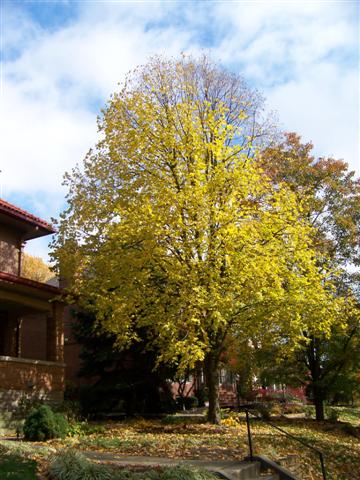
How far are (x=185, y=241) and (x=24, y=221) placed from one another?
9.16 m

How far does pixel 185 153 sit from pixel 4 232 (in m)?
9.21

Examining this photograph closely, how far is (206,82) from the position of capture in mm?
18859

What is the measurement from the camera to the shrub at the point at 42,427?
11930 mm

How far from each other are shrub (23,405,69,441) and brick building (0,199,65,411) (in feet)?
11.0

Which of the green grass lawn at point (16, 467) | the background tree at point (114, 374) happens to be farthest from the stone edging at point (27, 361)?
the green grass lawn at point (16, 467)

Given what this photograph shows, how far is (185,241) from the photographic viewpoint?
13742mm

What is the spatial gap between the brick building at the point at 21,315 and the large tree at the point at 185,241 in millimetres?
2052

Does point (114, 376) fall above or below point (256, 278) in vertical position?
below

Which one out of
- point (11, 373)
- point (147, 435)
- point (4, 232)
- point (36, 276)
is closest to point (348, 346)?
point (147, 435)

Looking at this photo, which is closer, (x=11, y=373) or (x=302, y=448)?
(x=302, y=448)

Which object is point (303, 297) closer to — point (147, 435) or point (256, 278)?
point (256, 278)

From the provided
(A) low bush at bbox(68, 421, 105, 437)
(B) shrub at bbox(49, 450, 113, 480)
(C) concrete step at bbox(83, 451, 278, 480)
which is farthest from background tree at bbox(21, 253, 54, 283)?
(B) shrub at bbox(49, 450, 113, 480)

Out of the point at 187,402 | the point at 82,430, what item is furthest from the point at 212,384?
the point at 187,402

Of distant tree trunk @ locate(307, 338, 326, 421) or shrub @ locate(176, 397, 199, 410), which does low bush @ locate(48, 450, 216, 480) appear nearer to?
distant tree trunk @ locate(307, 338, 326, 421)
